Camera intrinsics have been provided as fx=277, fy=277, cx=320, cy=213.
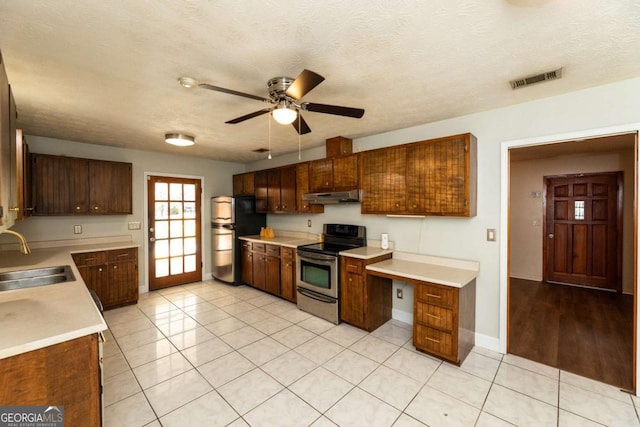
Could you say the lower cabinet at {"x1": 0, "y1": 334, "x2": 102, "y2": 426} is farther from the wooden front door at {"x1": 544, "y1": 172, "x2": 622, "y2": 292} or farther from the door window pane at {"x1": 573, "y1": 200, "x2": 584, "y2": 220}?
the door window pane at {"x1": 573, "y1": 200, "x2": 584, "y2": 220}

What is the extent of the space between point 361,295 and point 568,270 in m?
4.57

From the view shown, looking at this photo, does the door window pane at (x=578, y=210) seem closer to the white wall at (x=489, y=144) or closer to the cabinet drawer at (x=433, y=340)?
the white wall at (x=489, y=144)

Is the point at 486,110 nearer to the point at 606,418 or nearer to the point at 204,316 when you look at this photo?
the point at 606,418

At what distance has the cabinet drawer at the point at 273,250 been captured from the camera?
4.39 metres

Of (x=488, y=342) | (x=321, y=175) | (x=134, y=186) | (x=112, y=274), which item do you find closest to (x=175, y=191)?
(x=134, y=186)

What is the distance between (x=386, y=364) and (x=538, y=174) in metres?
5.01

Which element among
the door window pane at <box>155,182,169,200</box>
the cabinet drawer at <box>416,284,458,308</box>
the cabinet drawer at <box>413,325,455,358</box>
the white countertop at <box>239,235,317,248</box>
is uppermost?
the door window pane at <box>155,182,169,200</box>

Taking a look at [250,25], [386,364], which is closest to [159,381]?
[386,364]

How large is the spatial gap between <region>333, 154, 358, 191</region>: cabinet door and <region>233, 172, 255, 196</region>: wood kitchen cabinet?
204cm

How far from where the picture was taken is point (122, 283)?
4.03 meters

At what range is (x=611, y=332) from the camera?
10.4ft

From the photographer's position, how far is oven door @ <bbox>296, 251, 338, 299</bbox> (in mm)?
3481

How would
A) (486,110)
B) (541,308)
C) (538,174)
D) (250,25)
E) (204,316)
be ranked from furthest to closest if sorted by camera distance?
(538,174)
(541,308)
(204,316)
(486,110)
(250,25)

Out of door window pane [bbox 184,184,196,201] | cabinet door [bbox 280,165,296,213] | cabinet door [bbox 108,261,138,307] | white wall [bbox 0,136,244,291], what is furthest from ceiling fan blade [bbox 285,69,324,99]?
door window pane [bbox 184,184,196,201]
